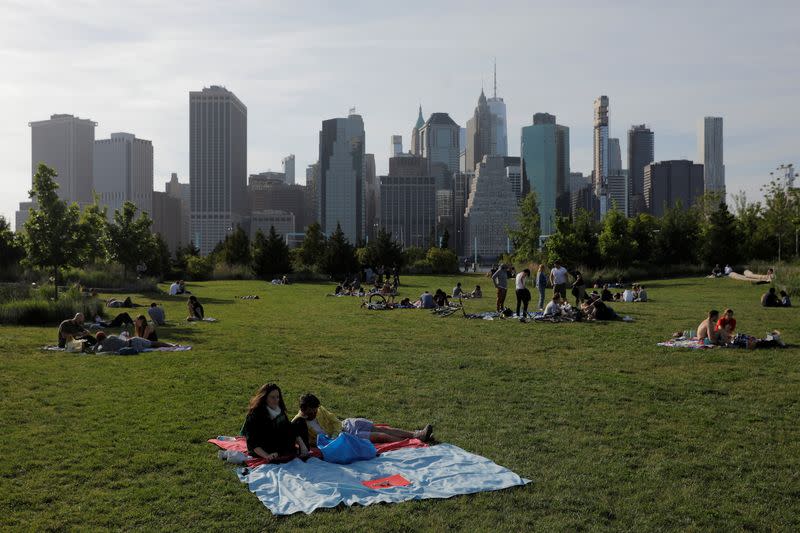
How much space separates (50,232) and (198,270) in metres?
27.0

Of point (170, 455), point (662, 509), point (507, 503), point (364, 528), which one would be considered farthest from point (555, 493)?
point (170, 455)

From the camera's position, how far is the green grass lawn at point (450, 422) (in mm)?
5715

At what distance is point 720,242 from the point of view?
49.5 meters

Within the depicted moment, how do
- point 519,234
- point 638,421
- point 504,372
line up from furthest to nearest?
point 519,234
point 504,372
point 638,421

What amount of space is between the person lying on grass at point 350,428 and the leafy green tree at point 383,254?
46.5 metres

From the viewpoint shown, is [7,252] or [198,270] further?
[198,270]

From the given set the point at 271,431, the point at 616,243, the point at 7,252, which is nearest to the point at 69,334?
the point at 271,431

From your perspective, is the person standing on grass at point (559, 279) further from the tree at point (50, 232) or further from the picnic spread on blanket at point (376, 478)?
the tree at point (50, 232)

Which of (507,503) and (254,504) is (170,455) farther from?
(507,503)

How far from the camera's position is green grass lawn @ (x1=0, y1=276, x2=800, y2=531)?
571 centimetres

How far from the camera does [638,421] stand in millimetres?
8555

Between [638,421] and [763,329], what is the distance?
11.0 metres

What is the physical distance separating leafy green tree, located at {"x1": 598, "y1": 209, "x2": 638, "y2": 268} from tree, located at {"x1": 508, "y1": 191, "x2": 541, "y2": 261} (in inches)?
241

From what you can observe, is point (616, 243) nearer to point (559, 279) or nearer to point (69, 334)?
point (559, 279)
